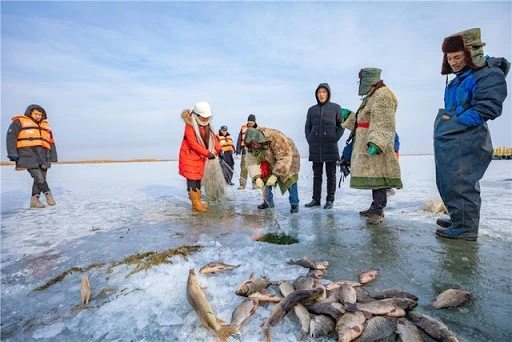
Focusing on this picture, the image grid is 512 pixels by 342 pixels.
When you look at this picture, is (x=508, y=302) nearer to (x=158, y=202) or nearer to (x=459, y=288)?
(x=459, y=288)

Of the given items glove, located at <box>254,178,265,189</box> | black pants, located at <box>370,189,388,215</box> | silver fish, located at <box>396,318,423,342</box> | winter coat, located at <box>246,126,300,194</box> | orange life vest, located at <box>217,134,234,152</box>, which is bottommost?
silver fish, located at <box>396,318,423,342</box>

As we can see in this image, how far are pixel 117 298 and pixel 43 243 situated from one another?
2.40 m

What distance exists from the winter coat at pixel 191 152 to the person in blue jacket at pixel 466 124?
418cm

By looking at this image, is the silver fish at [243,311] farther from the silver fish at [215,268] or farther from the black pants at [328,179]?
the black pants at [328,179]

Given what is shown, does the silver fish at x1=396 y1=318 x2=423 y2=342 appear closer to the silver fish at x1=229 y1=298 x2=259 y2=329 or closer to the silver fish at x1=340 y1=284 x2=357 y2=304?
the silver fish at x1=340 y1=284 x2=357 y2=304

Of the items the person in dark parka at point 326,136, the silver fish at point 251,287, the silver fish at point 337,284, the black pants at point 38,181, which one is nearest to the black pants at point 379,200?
the person in dark parka at point 326,136

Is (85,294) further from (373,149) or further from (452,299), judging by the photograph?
(373,149)

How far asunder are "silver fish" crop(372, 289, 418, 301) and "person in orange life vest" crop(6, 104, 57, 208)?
7461mm

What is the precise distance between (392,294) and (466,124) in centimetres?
222

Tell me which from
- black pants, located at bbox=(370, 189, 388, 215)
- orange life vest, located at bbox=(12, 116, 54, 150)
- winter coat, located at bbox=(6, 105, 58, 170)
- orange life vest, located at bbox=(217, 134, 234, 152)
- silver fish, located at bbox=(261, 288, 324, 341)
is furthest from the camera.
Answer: orange life vest, located at bbox=(217, 134, 234, 152)

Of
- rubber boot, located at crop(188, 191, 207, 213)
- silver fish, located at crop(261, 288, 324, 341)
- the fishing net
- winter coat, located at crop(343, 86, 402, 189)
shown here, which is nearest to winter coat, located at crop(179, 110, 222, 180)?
rubber boot, located at crop(188, 191, 207, 213)

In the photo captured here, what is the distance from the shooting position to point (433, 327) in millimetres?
1692

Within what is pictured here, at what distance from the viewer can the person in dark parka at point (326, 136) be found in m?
5.73

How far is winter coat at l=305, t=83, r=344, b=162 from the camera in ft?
18.8
